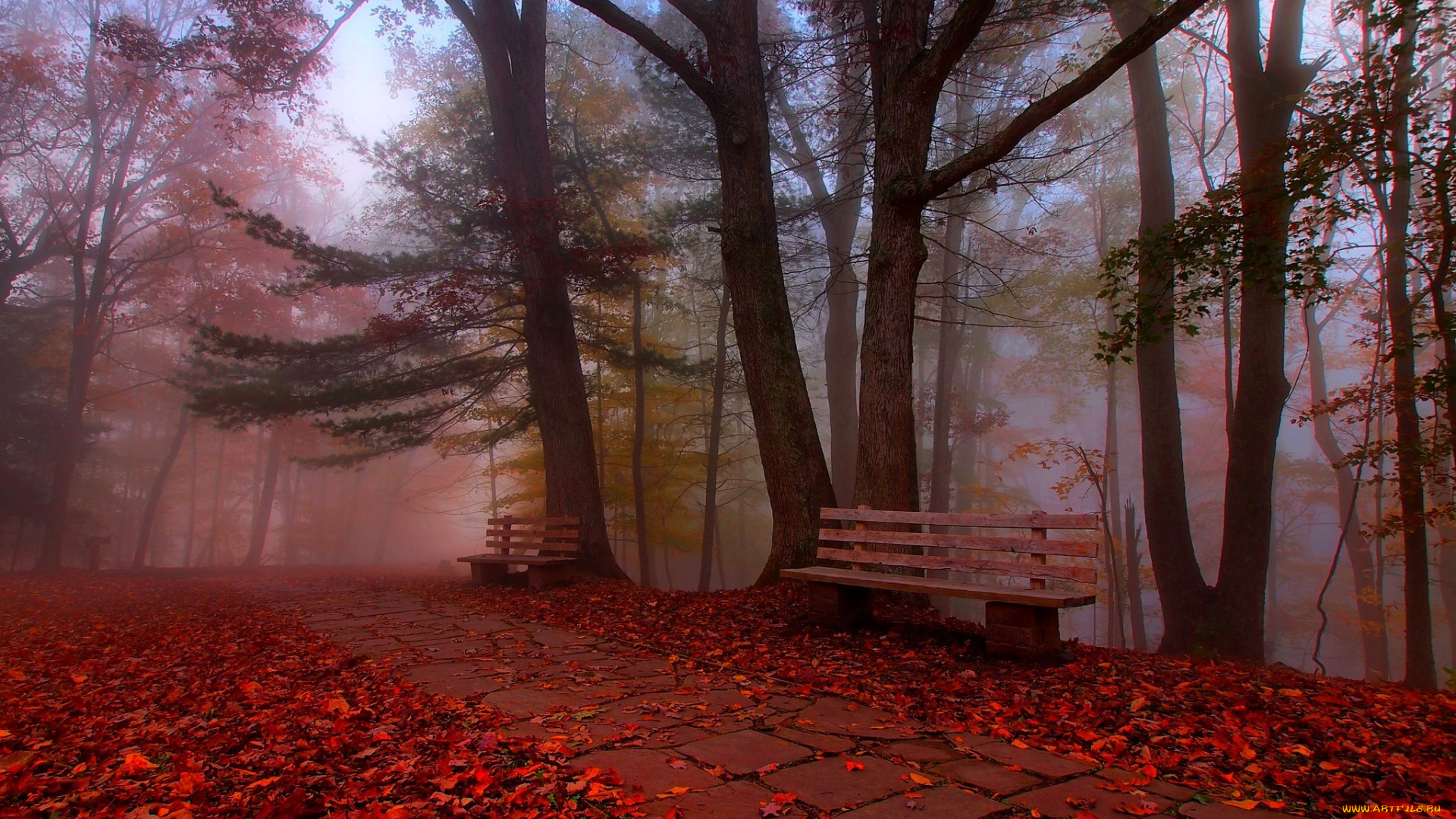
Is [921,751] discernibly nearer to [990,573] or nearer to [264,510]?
[990,573]

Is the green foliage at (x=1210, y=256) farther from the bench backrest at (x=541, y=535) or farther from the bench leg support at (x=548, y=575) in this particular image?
the bench leg support at (x=548, y=575)

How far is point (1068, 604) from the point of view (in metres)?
4.14

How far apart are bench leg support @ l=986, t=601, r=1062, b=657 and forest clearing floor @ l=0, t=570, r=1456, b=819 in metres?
0.10

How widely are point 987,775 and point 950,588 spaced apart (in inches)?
71.1

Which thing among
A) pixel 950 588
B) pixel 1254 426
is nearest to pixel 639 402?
pixel 1254 426

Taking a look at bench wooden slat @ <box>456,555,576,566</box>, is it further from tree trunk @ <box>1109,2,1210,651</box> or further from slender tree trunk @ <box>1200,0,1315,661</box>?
slender tree trunk @ <box>1200,0,1315,661</box>

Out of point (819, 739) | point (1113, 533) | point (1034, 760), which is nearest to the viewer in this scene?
point (1034, 760)

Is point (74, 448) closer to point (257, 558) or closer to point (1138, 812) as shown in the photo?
point (257, 558)

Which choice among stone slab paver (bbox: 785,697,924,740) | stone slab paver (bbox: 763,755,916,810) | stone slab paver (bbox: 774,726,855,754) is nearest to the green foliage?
stone slab paver (bbox: 785,697,924,740)

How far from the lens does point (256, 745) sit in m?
3.07

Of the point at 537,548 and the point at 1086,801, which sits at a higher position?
the point at 537,548

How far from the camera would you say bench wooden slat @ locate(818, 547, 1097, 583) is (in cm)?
425

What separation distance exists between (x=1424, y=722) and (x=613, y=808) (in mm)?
3822

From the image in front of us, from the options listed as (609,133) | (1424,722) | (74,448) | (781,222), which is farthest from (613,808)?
(74,448)
